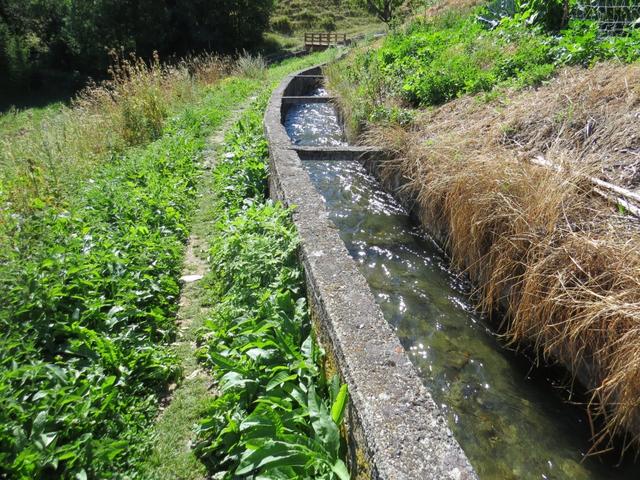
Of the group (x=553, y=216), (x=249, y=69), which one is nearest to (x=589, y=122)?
(x=553, y=216)

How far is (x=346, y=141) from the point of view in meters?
8.55

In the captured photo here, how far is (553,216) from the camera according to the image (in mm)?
3389

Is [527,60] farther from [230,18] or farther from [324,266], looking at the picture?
[230,18]

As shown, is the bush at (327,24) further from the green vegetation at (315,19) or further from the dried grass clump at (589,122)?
the dried grass clump at (589,122)

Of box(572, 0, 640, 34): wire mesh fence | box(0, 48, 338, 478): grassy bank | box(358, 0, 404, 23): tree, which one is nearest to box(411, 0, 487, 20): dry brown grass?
box(358, 0, 404, 23): tree

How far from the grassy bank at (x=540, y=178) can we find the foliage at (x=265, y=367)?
1.79 metres

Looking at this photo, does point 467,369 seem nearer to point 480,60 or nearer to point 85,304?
point 85,304

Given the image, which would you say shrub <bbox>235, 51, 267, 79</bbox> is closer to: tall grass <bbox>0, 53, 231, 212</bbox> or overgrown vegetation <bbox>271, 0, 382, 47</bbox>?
tall grass <bbox>0, 53, 231, 212</bbox>

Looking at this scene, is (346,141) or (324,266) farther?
(346,141)

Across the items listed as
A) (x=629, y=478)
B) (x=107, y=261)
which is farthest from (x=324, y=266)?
(x=629, y=478)

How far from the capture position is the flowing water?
263 cm

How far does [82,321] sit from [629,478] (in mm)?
3740

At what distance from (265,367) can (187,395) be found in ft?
2.13

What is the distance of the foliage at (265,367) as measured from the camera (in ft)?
6.47
